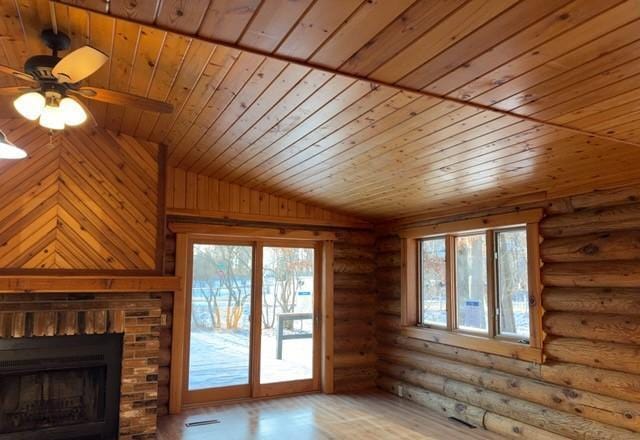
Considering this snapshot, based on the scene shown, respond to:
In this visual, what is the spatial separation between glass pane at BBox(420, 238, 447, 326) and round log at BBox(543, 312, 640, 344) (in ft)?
4.96

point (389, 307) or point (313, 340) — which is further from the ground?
point (389, 307)

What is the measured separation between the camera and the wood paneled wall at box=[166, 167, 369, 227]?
17.6 feet

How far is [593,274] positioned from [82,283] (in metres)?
4.42

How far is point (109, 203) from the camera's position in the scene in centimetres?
453

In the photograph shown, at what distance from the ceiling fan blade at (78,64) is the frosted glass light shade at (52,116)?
7.9 inches

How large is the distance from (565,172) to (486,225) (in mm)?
1328

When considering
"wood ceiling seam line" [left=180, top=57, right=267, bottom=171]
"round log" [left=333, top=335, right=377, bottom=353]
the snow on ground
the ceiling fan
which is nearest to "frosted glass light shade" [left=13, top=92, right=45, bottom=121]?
the ceiling fan

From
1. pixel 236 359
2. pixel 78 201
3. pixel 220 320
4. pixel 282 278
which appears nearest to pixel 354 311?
pixel 282 278

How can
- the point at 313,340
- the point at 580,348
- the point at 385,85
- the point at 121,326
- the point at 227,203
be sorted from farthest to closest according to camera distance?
the point at 313,340 → the point at 227,203 → the point at 121,326 → the point at 580,348 → the point at 385,85

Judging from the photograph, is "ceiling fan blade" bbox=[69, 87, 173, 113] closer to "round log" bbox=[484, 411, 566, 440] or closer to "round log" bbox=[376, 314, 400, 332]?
"round log" bbox=[484, 411, 566, 440]

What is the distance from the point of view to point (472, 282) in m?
5.28

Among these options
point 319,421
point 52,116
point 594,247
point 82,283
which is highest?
point 52,116

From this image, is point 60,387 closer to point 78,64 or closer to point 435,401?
point 78,64

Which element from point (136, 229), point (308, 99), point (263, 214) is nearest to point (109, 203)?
point (136, 229)
